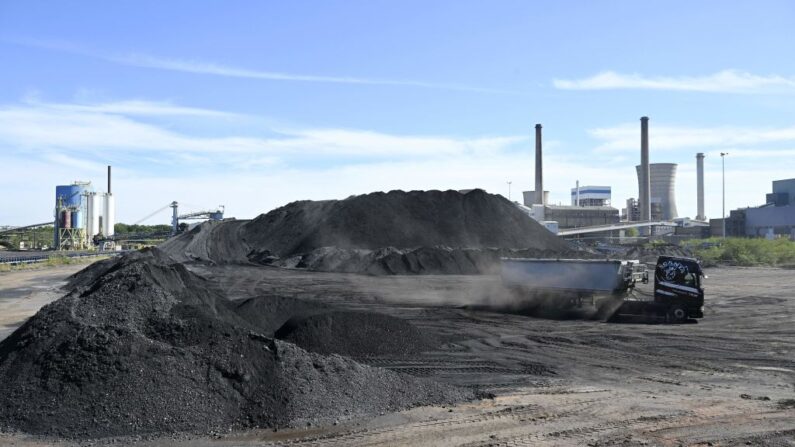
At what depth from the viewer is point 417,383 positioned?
11.5m

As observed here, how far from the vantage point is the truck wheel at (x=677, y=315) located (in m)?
21.3

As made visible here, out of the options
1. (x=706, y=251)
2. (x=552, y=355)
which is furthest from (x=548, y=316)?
(x=706, y=251)

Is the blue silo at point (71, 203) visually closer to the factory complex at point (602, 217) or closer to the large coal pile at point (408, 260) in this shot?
the factory complex at point (602, 217)

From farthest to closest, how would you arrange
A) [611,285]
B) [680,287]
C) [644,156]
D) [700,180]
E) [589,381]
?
1. [700,180]
2. [644,156]
3. [611,285]
4. [680,287]
5. [589,381]

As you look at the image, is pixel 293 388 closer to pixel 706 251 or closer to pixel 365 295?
pixel 365 295

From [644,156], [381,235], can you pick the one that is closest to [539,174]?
[644,156]

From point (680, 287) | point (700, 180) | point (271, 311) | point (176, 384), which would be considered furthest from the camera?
point (700, 180)

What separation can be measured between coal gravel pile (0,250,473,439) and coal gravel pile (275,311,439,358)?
9.39 feet

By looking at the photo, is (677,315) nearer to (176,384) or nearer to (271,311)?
(271,311)

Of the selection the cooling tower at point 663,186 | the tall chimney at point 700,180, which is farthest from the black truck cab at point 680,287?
the tall chimney at point 700,180

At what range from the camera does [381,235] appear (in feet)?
181

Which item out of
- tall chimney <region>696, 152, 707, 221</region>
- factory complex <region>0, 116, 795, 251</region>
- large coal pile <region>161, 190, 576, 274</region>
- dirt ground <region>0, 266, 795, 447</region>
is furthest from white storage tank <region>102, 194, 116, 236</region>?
tall chimney <region>696, 152, 707, 221</region>

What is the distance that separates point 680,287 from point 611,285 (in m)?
2.15

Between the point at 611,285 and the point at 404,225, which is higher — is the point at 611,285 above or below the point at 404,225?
below
